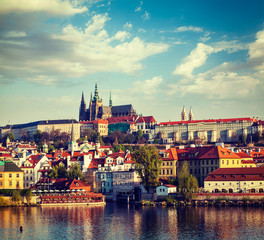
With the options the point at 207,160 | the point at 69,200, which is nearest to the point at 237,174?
the point at 207,160

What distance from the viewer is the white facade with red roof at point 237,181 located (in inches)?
3374

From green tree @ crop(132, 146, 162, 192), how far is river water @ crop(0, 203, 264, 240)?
27.7ft

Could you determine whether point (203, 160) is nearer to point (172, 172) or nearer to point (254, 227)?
point (172, 172)

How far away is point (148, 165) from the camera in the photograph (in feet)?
300

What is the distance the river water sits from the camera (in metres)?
58.9

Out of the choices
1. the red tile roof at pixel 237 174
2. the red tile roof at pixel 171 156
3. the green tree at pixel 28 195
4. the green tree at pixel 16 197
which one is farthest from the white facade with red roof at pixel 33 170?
the red tile roof at pixel 237 174

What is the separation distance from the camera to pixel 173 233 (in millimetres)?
59719

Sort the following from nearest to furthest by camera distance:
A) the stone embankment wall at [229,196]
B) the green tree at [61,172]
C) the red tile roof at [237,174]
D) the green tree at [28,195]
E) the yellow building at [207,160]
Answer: the stone embankment wall at [229,196] < the red tile roof at [237,174] < the green tree at [28,195] < the yellow building at [207,160] < the green tree at [61,172]

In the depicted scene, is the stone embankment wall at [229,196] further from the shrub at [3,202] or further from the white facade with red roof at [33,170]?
the white facade with red roof at [33,170]

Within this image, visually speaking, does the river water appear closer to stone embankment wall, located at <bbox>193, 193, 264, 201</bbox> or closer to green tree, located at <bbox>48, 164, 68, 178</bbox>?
stone embankment wall, located at <bbox>193, 193, 264, 201</bbox>

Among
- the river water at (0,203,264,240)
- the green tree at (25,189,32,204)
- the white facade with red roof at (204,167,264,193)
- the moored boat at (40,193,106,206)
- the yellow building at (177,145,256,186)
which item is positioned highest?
the yellow building at (177,145,256,186)

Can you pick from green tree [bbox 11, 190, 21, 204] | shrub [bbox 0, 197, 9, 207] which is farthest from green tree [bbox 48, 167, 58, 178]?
shrub [bbox 0, 197, 9, 207]

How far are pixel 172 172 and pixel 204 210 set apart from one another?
2654cm

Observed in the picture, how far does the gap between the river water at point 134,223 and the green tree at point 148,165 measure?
27.7ft
